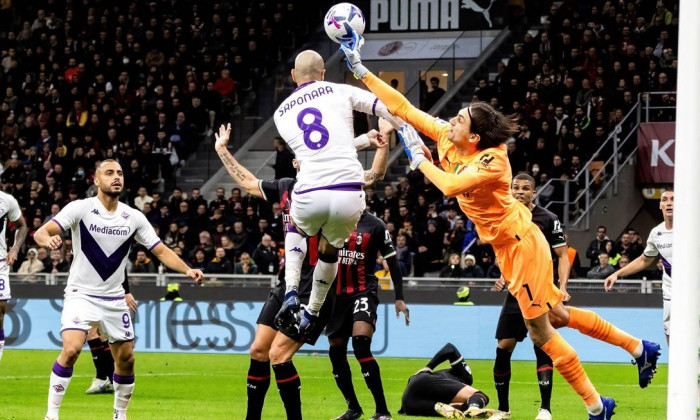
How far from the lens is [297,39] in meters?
30.7

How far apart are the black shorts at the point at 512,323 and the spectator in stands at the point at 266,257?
10.0 m

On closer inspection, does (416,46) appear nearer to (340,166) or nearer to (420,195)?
(420,195)

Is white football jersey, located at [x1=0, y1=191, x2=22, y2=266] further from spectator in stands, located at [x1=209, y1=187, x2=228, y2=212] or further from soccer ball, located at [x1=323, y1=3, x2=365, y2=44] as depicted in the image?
spectator in stands, located at [x1=209, y1=187, x2=228, y2=212]

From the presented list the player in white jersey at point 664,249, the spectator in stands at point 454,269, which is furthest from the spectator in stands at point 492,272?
the player in white jersey at point 664,249

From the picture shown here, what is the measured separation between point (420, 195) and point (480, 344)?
5095mm

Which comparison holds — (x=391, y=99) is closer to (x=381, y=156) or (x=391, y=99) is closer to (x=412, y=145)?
(x=412, y=145)

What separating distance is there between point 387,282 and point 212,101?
35.4 feet

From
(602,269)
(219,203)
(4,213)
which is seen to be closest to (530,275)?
(4,213)

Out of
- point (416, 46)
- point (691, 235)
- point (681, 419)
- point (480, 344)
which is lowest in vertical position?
point (480, 344)

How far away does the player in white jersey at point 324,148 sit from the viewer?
325 inches

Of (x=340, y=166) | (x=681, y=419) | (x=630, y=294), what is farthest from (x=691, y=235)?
(x=630, y=294)

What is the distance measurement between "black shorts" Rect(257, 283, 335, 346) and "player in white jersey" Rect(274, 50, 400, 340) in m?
1.17

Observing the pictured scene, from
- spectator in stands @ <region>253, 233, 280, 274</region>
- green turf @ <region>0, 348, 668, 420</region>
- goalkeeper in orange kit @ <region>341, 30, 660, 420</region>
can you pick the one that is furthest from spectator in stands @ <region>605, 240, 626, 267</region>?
goalkeeper in orange kit @ <region>341, 30, 660, 420</region>

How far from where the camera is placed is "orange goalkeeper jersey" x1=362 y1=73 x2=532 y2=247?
821 centimetres
